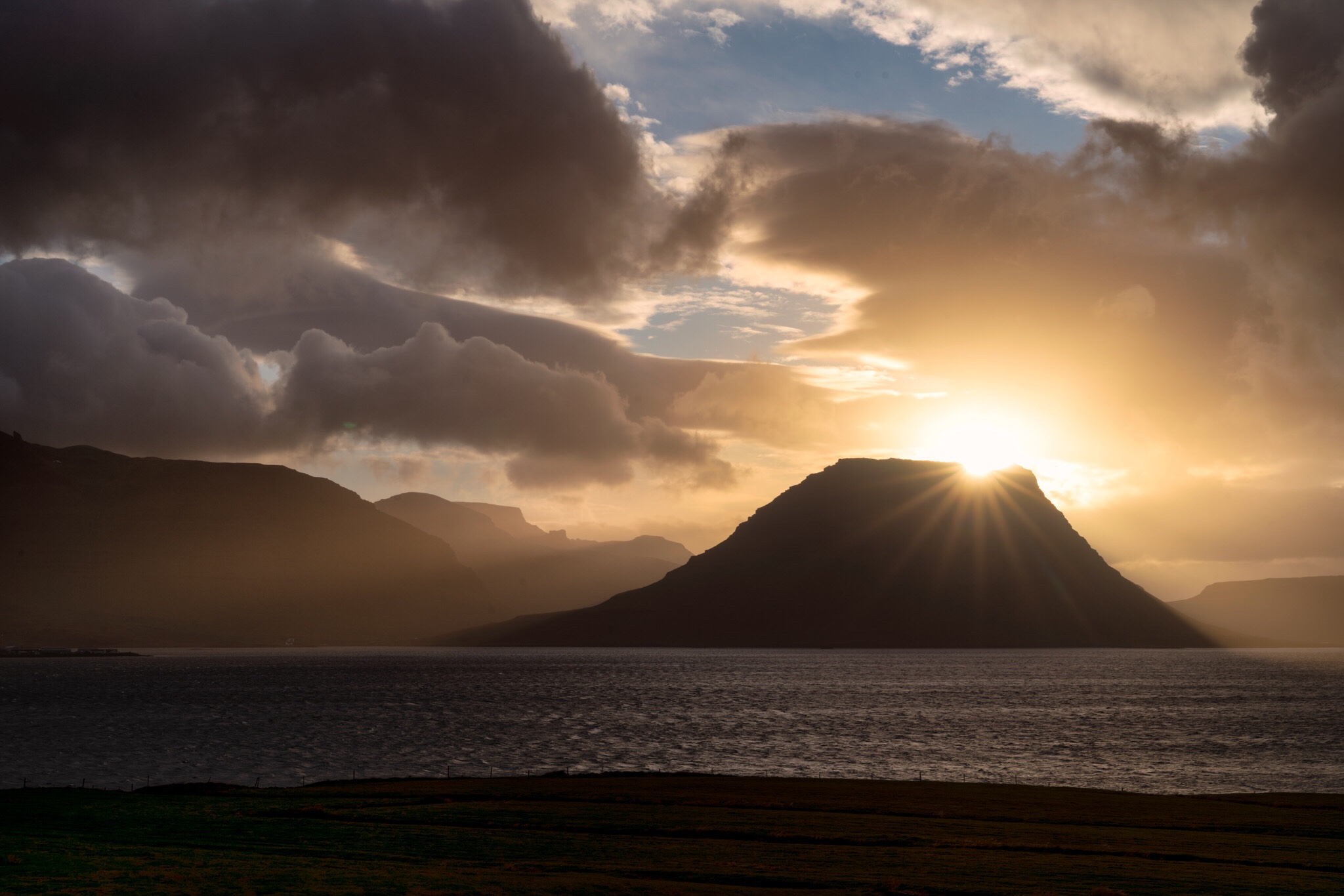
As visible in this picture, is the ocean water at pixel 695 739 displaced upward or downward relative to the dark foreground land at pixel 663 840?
downward

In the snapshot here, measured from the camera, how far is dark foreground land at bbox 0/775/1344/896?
107 feet

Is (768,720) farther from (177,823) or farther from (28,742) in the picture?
(177,823)

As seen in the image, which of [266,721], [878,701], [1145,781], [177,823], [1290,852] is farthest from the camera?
[878,701]

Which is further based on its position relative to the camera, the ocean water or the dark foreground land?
the ocean water

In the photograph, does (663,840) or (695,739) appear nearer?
(663,840)

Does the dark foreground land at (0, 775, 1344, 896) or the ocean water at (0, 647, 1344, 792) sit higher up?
the dark foreground land at (0, 775, 1344, 896)

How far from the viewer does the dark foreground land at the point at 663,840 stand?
32.7 meters

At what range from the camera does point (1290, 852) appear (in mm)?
41219

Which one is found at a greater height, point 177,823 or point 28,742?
point 177,823

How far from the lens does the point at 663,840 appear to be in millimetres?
43000

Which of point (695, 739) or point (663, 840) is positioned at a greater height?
point (663, 840)

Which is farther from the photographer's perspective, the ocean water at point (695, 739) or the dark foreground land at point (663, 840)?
the ocean water at point (695, 739)

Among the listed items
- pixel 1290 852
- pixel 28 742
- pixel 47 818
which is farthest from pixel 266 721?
pixel 1290 852

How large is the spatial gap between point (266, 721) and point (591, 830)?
313 feet
